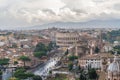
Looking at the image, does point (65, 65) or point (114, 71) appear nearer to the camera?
point (114, 71)

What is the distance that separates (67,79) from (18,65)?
10872mm

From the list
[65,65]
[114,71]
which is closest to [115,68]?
[114,71]

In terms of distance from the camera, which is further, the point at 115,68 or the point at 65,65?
the point at 65,65

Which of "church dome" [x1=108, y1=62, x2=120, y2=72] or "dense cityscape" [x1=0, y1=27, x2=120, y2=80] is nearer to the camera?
"church dome" [x1=108, y1=62, x2=120, y2=72]

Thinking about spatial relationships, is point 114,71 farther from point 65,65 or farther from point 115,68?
point 65,65

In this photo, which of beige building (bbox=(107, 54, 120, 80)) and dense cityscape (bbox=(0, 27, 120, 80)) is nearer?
beige building (bbox=(107, 54, 120, 80))

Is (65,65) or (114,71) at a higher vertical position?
(114,71)

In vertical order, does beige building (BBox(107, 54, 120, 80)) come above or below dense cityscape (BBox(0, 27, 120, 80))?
above

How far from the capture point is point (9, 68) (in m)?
39.0

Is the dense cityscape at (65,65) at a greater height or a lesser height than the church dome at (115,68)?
lesser

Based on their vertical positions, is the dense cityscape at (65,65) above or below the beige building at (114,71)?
below

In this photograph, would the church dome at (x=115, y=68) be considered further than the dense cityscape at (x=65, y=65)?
No

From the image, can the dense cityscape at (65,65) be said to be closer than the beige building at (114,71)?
No

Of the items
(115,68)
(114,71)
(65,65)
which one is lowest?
(65,65)
